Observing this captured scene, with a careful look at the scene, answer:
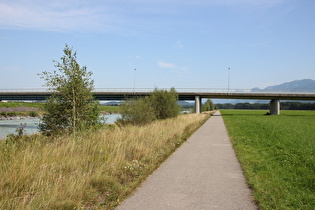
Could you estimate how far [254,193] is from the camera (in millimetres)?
6191

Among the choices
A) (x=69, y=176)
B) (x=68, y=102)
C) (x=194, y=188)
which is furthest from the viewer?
(x=68, y=102)

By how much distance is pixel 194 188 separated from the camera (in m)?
6.53

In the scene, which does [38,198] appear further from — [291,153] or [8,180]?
[291,153]

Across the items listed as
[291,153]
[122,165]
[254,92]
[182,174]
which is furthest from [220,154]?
[254,92]

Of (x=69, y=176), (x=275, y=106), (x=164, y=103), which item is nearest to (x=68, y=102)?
(x=69, y=176)

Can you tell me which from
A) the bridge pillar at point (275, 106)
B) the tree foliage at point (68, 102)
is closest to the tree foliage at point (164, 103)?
the tree foliage at point (68, 102)

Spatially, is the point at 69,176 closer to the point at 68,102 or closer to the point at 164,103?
the point at 68,102

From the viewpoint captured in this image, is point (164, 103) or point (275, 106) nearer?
point (164, 103)

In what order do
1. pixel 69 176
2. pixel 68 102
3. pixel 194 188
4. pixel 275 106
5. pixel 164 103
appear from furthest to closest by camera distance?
pixel 275 106
pixel 164 103
pixel 68 102
pixel 194 188
pixel 69 176

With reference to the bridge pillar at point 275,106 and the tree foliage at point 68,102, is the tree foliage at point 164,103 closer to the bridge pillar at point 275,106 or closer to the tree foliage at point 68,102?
the tree foliage at point 68,102

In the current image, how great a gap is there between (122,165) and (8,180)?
3205 mm

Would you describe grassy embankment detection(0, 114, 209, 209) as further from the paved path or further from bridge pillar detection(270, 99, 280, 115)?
bridge pillar detection(270, 99, 280, 115)

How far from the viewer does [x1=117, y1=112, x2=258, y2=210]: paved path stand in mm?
5461

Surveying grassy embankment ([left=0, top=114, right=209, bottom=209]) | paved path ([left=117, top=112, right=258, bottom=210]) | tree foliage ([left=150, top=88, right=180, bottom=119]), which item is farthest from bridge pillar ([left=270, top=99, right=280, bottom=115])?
grassy embankment ([left=0, top=114, right=209, bottom=209])
